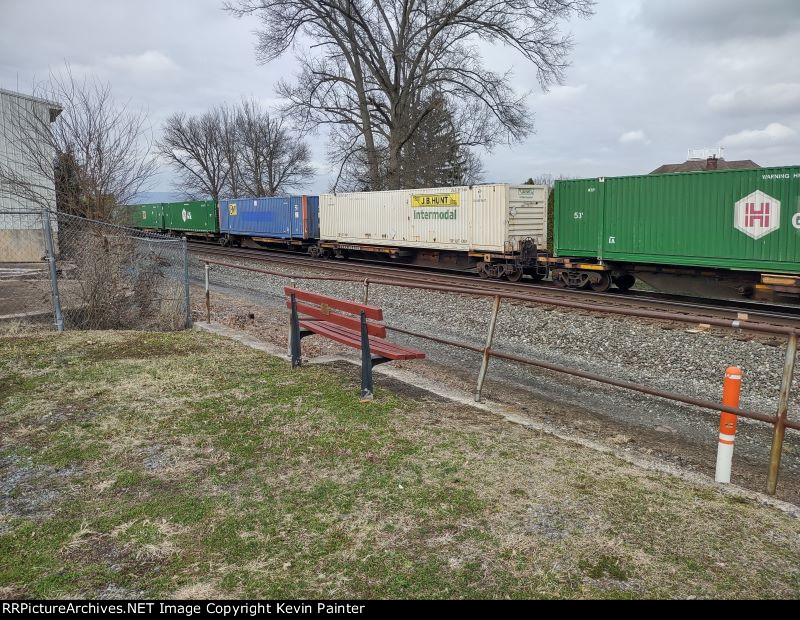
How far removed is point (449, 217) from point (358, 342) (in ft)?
51.5

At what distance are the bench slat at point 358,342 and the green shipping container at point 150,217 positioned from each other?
41325 millimetres

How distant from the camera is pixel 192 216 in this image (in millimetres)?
40312

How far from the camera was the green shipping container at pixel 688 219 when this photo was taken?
12.7m

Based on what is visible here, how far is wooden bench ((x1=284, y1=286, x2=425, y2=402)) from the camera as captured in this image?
5.56 metres

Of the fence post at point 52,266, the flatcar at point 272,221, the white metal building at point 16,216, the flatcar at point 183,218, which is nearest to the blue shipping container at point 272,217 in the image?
the flatcar at point 272,221

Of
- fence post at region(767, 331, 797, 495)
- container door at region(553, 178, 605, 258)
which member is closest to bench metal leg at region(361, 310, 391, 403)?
fence post at region(767, 331, 797, 495)

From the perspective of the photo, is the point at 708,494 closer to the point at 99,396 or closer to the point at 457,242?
the point at 99,396

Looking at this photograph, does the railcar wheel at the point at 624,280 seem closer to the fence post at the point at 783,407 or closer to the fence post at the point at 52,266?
the fence post at the point at 783,407

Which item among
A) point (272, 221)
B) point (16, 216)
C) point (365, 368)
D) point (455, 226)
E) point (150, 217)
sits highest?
point (150, 217)

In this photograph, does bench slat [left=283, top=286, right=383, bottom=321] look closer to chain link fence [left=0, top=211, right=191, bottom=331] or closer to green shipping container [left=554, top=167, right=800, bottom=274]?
chain link fence [left=0, top=211, right=191, bottom=331]

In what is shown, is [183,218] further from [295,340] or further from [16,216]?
[295,340]

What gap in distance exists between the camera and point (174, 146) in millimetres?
68375

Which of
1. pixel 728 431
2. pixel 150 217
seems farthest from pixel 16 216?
pixel 150 217

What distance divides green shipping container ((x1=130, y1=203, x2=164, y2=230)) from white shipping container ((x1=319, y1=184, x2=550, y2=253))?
2324 cm
